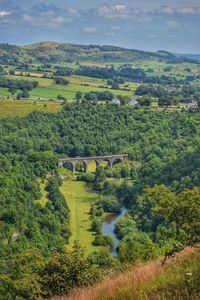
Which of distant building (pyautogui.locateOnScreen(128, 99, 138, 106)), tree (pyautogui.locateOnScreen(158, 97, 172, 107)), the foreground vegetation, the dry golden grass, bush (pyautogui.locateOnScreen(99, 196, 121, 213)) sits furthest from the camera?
distant building (pyautogui.locateOnScreen(128, 99, 138, 106))

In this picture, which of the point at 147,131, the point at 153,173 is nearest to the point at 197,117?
the point at 147,131

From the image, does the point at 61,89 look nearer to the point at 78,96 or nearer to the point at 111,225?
the point at 78,96

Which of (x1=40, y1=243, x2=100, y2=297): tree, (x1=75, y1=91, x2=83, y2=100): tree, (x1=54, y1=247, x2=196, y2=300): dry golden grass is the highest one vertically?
(x1=54, y1=247, x2=196, y2=300): dry golden grass

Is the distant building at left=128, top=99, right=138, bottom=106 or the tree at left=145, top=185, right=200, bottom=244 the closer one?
the tree at left=145, top=185, right=200, bottom=244

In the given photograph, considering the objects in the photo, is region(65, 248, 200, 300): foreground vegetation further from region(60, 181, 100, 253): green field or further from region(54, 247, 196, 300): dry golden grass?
region(60, 181, 100, 253): green field

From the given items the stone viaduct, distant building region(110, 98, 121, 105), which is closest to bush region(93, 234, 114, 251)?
the stone viaduct

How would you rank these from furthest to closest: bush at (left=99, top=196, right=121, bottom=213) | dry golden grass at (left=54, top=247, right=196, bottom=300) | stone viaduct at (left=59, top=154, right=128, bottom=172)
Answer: stone viaduct at (left=59, top=154, right=128, bottom=172) → bush at (left=99, top=196, right=121, bottom=213) → dry golden grass at (left=54, top=247, right=196, bottom=300)

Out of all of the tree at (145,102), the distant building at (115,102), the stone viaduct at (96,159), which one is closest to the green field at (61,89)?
the distant building at (115,102)
